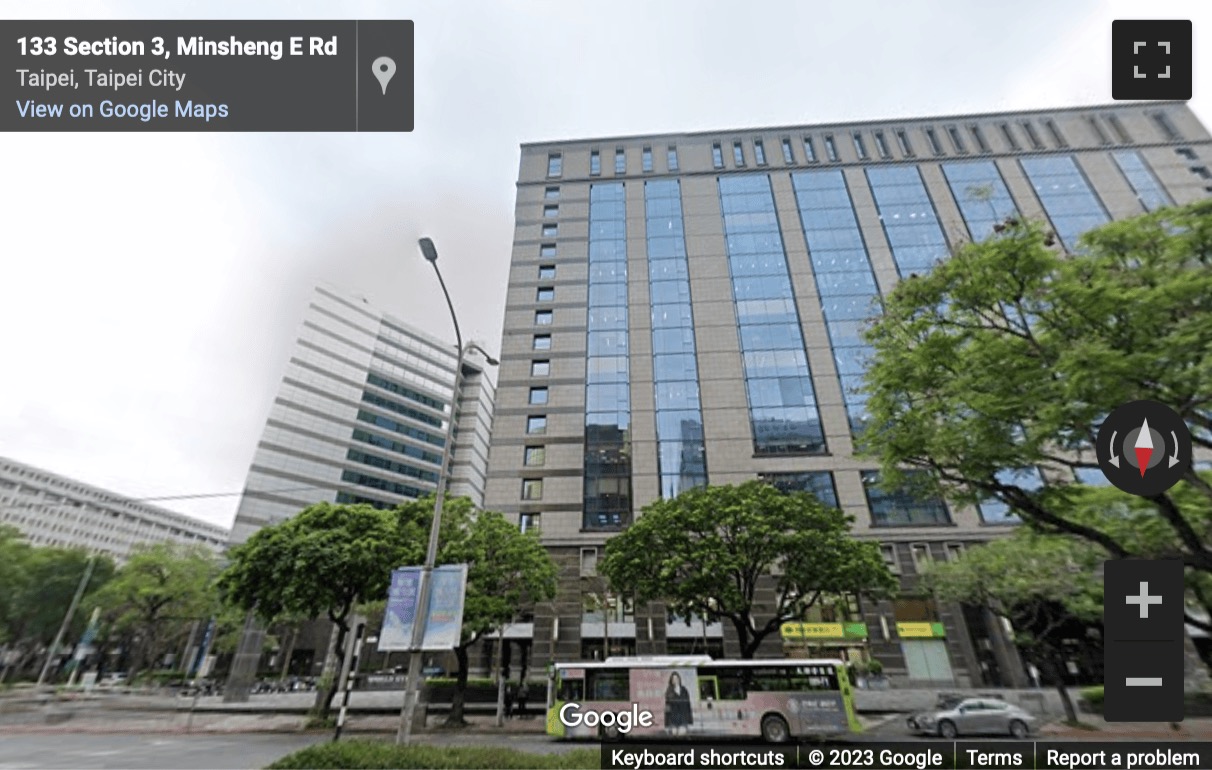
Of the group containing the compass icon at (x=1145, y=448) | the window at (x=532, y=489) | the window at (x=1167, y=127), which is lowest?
the compass icon at (x=1145, y=448)

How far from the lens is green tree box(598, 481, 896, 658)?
20547 millimetres

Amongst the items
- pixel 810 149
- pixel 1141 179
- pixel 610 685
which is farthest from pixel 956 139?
pixel 610 685

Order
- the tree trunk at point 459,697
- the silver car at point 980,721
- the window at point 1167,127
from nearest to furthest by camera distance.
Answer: the silver car at point 980,721
the tree trunk at point 459,697
the window at point 1167,127

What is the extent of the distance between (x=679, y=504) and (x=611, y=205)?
30.6 meters

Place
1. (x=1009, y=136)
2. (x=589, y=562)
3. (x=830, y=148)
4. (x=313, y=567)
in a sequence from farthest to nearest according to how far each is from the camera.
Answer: (x=830, y=148)
(x=1009, y=136)
(x=589, y=562)
(x=313, y=567)

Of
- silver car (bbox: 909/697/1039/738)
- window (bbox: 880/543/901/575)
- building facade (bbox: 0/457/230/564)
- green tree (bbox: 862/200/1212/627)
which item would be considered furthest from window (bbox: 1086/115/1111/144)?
building facade (bbox: 0/457/230/564)

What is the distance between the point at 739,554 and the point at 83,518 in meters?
144

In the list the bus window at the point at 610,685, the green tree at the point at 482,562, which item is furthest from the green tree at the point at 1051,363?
the green tree at the point at 482,562

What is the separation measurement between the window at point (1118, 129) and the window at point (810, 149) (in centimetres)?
2471

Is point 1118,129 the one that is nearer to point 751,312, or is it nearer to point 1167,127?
point 1167,127

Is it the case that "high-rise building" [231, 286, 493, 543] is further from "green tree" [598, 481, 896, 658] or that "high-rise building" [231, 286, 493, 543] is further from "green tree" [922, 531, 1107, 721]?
"green tree" [922, 531, 1107, 721]

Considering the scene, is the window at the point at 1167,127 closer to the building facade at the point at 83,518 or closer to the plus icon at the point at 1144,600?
the plus icon at the point at 1144,600

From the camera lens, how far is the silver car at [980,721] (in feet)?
54.8

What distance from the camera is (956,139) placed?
4528 cm
